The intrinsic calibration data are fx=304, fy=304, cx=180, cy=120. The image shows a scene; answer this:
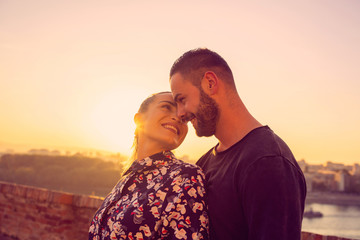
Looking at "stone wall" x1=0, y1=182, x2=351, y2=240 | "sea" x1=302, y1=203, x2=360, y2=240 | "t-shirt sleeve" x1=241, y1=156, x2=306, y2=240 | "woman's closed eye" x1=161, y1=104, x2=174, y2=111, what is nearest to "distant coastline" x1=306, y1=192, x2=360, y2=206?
"sea" x1=302, y1=203, x2=360, y2=240

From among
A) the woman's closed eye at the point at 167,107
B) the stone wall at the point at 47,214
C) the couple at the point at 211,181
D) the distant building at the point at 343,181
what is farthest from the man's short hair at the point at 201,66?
the distant building at the point at 343,181

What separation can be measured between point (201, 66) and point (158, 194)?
0.86 metres

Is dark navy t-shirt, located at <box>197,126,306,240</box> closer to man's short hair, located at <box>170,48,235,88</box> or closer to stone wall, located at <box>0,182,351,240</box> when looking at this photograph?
man's short hair, located at <box>170,48,235,88</box>

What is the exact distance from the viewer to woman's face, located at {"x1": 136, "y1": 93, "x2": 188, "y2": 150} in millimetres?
2396

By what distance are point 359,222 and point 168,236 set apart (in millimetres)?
71503

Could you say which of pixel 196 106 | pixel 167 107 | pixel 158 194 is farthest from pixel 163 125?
pixel 158 194

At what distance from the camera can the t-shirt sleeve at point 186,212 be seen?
63.9 inches

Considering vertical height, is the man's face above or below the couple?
above

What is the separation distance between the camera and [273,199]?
130cm

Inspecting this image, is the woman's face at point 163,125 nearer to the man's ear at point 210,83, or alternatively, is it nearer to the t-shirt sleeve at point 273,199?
the man's ear at point 210,83

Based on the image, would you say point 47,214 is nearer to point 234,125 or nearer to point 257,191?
point 234,125

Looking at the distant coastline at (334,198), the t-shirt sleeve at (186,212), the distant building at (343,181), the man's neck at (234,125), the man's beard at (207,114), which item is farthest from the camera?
the distant coastline at (334,198)

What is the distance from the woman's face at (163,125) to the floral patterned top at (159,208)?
0.29 m

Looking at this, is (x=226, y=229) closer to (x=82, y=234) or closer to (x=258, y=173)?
(x=258, y=173)
